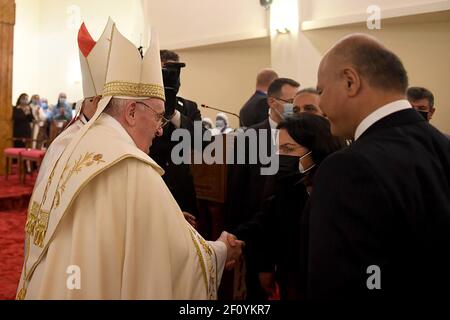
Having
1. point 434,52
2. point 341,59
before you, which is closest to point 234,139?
point 341,59

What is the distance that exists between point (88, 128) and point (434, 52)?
6.50m

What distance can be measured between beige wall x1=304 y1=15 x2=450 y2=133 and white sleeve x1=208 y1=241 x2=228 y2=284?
5964 mm

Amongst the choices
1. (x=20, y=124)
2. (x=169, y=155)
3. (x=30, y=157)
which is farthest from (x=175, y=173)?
(x=20, y=124)

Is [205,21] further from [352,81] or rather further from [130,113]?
[352,81]

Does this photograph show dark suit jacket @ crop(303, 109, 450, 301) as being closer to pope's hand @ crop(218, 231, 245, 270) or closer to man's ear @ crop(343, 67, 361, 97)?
man's ear @ crop(343, 67, 361, 97)

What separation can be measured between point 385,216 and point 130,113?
1.11 m

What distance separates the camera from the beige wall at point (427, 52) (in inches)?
270

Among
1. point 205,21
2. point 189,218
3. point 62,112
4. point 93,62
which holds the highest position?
point 205,21

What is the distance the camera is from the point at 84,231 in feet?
5.23

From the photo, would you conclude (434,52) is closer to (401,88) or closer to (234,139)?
(234,139)

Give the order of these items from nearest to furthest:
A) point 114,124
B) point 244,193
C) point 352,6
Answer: point 114,124 → point 244,193 → point 352,6

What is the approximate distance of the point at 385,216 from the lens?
125 centimetres

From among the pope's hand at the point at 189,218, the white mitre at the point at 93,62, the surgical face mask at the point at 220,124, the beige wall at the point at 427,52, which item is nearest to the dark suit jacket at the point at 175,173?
the pope's hand at the point at 189,218
